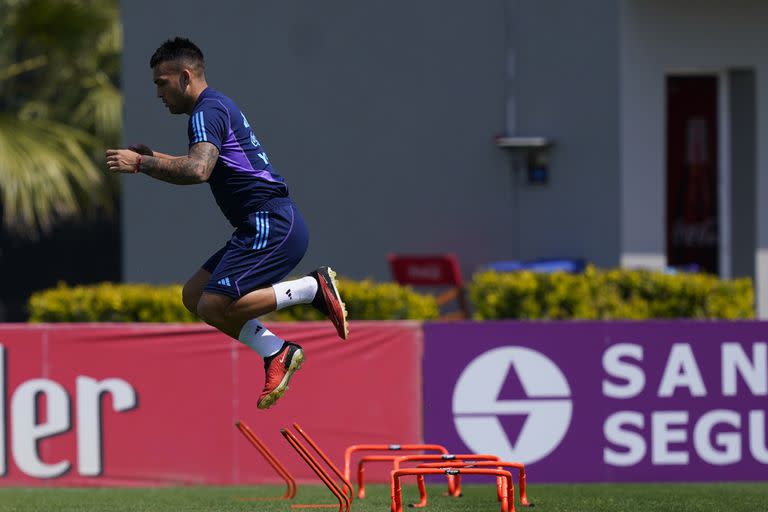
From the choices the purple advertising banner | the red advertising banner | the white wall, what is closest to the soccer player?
the red advertising banner

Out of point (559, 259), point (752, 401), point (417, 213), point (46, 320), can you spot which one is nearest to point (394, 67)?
point (417, 213)

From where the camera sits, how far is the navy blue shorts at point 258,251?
7.09 metres

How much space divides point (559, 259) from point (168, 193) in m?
4.15

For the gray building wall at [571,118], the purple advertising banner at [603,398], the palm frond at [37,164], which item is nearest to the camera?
the purple advertising banner at [603,398]

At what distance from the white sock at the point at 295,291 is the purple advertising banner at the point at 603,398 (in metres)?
3.58

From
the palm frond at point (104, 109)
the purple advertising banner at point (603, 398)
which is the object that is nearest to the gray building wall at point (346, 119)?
the purple advertising banner at point (603, 398)

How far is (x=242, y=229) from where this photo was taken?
716cm

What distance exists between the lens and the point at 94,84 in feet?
61.9

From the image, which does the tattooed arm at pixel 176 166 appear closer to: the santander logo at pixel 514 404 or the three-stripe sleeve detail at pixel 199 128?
the three-stripe sleeve detail at pixel 199 128

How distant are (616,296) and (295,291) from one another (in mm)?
5302

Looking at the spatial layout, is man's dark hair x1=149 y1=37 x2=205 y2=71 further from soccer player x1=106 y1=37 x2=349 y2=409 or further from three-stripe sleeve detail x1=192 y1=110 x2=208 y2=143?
three-stripe sleeve detail x1=192 y1=110 x2=208 y2=143

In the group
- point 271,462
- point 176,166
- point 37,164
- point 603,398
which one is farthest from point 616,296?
point 37,164

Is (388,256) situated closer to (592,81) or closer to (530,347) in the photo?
(592,81)

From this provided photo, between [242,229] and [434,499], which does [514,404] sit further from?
[242,229]
